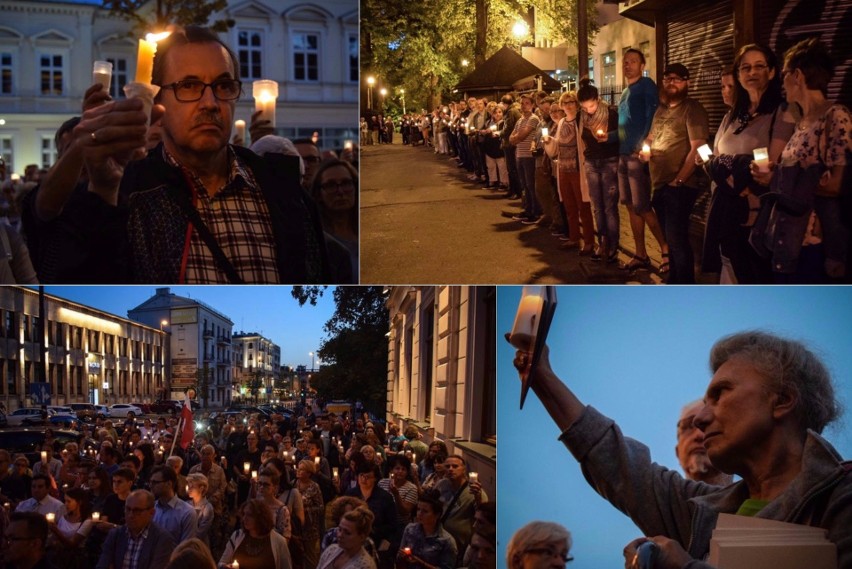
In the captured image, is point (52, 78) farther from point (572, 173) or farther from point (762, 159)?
point (762, 159)

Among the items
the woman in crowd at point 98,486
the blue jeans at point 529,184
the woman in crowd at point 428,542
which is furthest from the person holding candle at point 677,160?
the woman in crowd at point 98,486

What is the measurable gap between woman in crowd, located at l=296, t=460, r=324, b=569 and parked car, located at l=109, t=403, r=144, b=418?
847 mm

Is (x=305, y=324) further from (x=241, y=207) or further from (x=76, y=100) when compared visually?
(x=76, y=100)

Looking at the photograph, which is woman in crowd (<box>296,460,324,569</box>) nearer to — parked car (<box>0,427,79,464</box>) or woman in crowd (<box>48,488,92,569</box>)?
woman in crowd (<box>48,488,92,569</box>)

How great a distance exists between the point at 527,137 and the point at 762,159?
1104 millimetres

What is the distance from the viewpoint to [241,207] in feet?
14.0

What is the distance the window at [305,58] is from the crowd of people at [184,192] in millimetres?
293

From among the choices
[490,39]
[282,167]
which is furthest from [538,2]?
[282,167]

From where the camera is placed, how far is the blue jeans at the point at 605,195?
466 cm

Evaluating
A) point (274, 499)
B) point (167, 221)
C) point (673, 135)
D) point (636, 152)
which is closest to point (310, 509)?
point (274, 499)

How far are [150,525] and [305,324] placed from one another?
115 cm

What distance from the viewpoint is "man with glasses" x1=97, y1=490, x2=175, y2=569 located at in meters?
4.62

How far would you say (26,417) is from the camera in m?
4.93

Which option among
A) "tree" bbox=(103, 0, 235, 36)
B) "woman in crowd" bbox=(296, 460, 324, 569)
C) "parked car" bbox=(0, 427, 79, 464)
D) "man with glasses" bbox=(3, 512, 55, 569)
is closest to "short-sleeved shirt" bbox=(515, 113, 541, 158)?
"tree" bbox=(103, 0, 235, 36)
